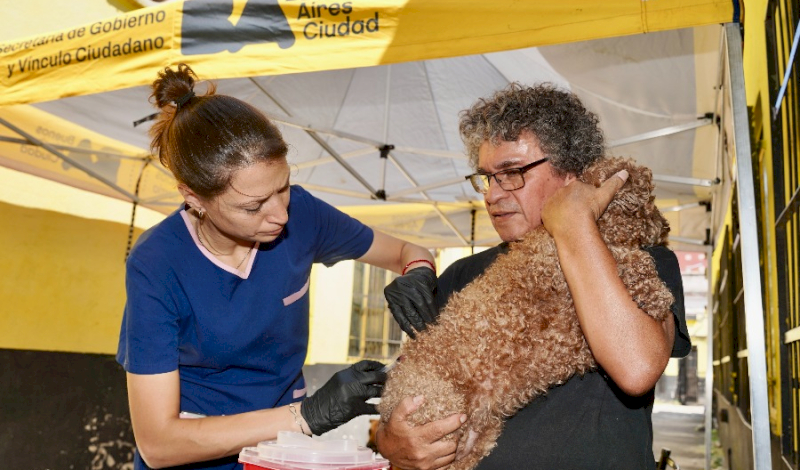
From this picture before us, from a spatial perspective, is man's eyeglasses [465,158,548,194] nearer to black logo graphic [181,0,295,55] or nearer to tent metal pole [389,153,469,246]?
black logo graphic [181,0,295,55]

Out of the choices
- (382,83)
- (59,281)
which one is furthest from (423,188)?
(59,281)

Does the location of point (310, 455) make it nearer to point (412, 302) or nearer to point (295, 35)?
point (412, 302)

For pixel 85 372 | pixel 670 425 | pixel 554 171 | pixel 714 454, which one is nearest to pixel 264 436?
pixel 554 171

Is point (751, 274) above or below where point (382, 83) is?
below

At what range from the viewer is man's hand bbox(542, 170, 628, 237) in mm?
1542

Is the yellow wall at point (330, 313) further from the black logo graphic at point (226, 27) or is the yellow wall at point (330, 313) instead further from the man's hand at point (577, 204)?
the man's hand at point (577, 204)

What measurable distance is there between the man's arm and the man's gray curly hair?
397mm

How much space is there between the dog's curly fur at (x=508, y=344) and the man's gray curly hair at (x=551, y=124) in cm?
29

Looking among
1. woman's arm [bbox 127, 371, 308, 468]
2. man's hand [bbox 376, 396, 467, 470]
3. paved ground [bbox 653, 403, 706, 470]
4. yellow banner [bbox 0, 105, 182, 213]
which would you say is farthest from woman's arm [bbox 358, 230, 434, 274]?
paved ground [bbox 653, 403, 706, 470]

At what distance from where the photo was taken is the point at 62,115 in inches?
208

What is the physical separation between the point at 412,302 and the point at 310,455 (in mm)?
677

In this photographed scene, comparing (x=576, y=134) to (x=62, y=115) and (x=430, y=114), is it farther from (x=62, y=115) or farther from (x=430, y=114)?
(x=62, y=115)

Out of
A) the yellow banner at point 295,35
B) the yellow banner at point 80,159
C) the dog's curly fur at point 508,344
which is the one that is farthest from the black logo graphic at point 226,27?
the yellow banner at point 80,159

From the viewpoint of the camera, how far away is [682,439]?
13.4 meters
